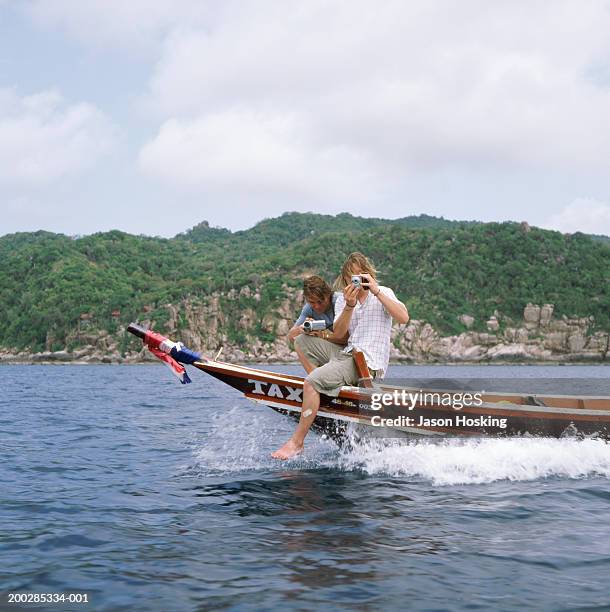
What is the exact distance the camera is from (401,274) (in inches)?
5069

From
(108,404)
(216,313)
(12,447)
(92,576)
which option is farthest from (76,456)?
(216,313)

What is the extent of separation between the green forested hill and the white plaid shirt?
108282 mm

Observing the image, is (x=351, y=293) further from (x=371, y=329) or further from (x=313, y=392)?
(x=313, y=392)

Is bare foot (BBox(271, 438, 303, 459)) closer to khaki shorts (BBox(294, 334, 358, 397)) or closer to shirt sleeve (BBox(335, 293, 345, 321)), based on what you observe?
khaki shorts (BBox(294, 334, 358, 397))

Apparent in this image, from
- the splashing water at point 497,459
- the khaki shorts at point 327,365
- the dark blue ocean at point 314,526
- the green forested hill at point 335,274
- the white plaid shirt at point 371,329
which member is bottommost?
the dark blue ocean at point 314,526

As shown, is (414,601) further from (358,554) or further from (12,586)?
(12,586)

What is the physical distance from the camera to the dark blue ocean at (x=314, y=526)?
4.64 metres

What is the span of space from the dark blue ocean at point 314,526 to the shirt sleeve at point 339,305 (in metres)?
1.94

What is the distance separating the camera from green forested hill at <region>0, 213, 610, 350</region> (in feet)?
391

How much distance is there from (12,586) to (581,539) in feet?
14.6

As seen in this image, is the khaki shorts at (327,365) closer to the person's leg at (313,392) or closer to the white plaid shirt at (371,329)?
the person's leg at (313,392)

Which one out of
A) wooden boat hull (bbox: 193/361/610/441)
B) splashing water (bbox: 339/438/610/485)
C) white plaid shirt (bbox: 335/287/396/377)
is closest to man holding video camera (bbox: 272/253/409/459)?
white plaid shirt (bbox: 335/287/396/377)

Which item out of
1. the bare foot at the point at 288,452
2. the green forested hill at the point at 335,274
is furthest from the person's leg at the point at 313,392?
the green forested hill at the point at 335,274

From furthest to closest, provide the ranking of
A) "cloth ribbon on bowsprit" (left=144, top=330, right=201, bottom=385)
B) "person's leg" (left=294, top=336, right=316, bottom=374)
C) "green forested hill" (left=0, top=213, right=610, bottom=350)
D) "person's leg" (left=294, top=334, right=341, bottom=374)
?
"green forested hill" (left=0, top=213, right=610, bottom=350) → "cloth ribbon on bowsprit" (left=144, top=330, right=201, bottom=385) → "person's leg" (left=294, top=336, right=316, bottom=374) → "person's leg" (left=294, top=334, right=341, bottom=374)
